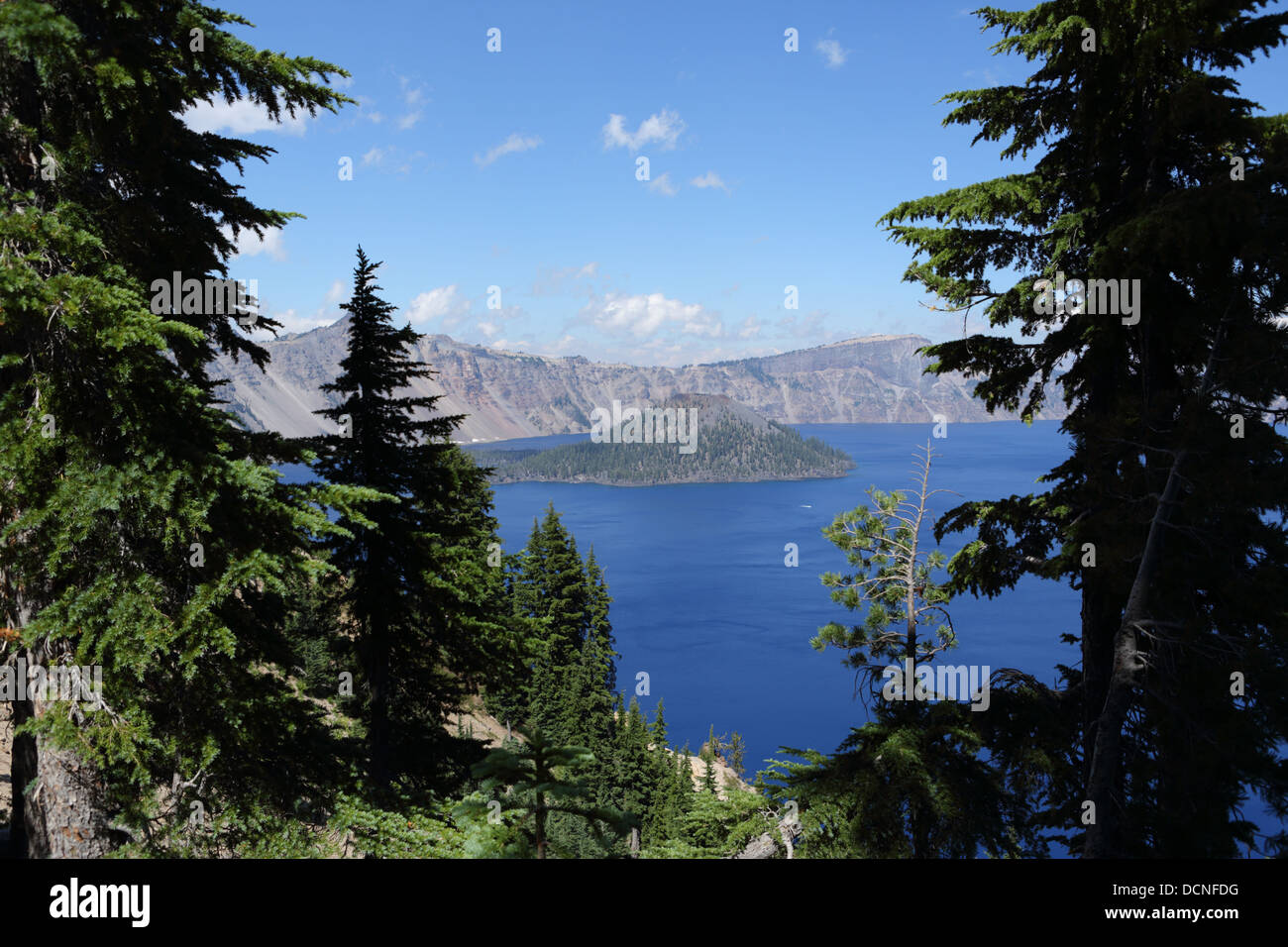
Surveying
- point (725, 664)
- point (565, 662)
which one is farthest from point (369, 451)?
point (725, 664)

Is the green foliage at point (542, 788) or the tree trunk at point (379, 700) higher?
the green foliage at point (542, 788)

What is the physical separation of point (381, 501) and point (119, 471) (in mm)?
6540

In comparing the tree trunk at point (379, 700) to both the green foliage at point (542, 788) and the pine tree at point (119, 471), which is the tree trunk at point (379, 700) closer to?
the pine tree at point (119, 471)

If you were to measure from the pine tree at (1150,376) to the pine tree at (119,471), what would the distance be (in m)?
9.15

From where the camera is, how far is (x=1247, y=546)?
27.0ft

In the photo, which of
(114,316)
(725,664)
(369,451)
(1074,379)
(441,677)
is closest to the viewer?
(114,316)

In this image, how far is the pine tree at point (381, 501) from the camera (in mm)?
13867

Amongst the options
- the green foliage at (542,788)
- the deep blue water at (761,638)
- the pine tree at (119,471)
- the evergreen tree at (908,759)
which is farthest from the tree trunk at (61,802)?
the deep blue water at (761,638)

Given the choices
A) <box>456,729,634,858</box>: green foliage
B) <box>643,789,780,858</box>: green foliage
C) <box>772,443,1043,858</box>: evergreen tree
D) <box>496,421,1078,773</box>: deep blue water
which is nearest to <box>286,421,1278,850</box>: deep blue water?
<box>496,421,1078,773</box>: deep blue water

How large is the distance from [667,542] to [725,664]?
83.5 m

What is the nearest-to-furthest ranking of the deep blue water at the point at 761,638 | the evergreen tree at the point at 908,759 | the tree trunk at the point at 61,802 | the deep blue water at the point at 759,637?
the tree trunk at the point at 61,802 < the evergreen tree at the point at 908,759 < the deep blue water at the point at 761,638 < the deep blue water at the point at 759,637

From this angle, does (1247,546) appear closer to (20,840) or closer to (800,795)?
(800,795)

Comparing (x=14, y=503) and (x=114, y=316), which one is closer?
(x=114, y=316)
